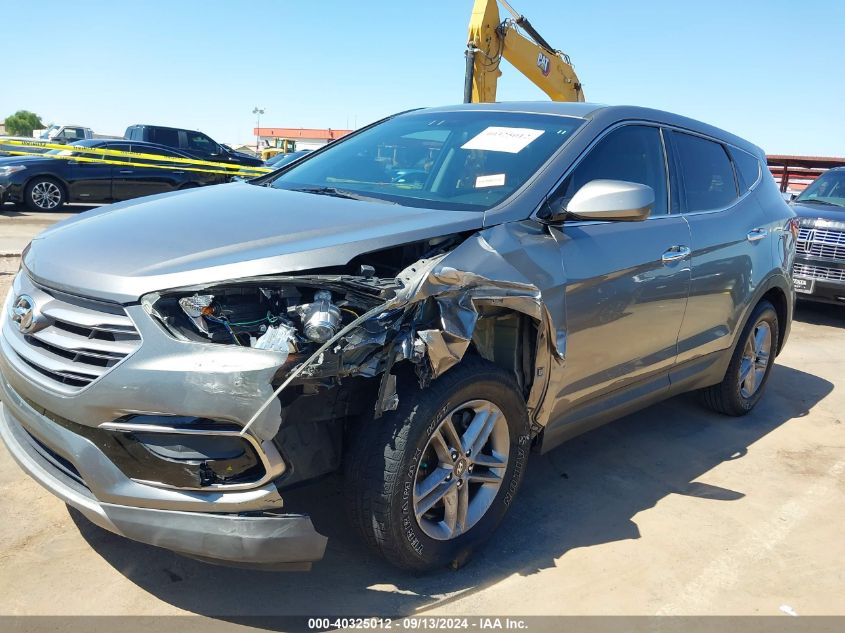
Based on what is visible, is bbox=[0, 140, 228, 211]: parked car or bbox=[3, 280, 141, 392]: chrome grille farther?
bbox=[0, 140, 228, 211]: parked car

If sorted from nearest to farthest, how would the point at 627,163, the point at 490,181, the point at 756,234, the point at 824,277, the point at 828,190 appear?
the point at 490,181 → the point at 627,163 → the point at 756,234 → the point at 824,277 → the point at 828,190

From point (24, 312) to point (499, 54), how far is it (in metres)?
8.48

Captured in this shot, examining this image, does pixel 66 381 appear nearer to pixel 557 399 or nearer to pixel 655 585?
pixel 557 399

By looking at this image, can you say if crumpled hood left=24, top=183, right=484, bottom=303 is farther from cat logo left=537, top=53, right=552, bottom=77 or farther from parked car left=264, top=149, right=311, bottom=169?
cat logo left=537, top=53, right=552, bottom=77

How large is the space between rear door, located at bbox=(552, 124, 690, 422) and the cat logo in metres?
7.26

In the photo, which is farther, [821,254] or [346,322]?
[821,254]

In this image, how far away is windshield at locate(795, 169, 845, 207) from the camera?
29.0 ft

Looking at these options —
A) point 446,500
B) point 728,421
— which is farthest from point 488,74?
point 446,500

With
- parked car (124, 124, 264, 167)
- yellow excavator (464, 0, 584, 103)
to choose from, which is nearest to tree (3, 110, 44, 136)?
parked car (124, 124, 264, 167)

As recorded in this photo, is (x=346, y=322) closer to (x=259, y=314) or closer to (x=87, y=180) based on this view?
(x=259, y=314)

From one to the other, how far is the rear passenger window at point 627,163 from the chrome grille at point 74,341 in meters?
1.90

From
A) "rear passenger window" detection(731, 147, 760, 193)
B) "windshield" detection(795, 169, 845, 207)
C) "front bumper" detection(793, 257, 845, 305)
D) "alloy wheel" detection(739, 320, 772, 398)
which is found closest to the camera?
"rear passenger window" detection(731, 147, 760, 193)

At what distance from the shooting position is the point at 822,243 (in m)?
8.11

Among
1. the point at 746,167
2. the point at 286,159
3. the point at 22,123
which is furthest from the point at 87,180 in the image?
the point at 22,123
